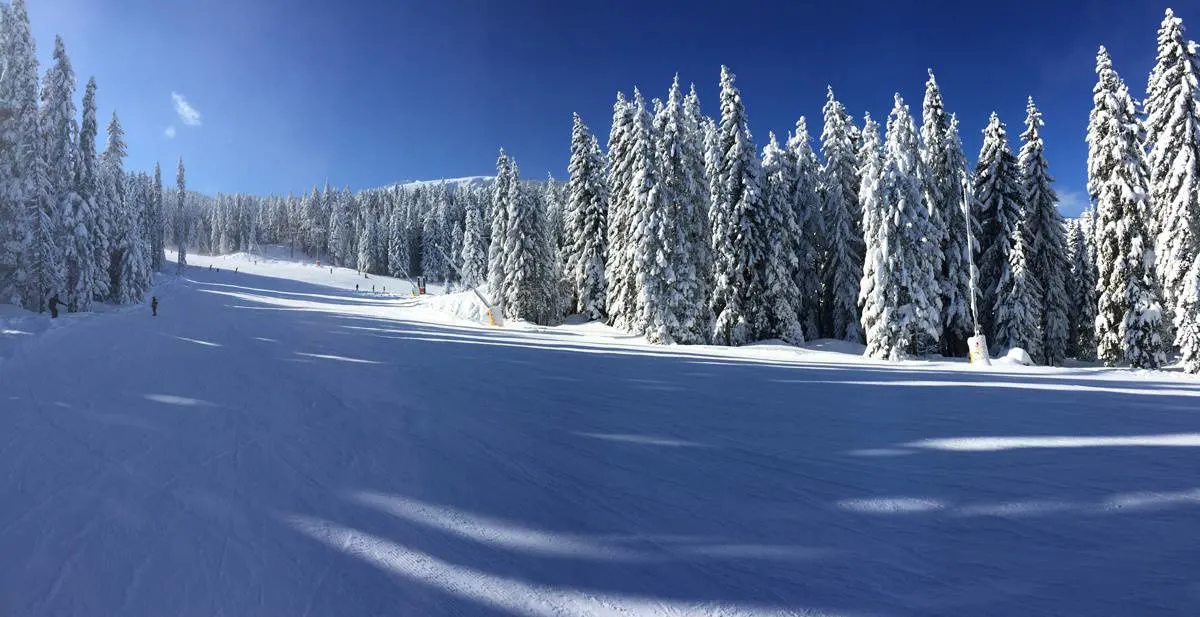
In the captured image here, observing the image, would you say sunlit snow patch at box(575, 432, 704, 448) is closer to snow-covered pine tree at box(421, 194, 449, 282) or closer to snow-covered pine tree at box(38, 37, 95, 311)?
snow-covered pine tree at box(38, 37, 95, 311)

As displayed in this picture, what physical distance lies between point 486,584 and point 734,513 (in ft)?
7.17

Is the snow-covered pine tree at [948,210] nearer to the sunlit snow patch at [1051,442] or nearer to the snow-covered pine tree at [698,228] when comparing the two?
the snow-covered pine tree at [698,228]

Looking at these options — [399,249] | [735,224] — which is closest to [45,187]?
[735,224]

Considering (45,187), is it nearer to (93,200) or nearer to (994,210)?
(93,200)

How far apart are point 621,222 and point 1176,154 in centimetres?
2517

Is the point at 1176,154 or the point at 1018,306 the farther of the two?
the point at 1018,306

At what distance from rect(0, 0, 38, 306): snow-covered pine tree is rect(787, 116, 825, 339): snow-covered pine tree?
137 ft

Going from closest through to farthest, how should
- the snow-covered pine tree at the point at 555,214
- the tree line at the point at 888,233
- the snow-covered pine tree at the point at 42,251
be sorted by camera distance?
the tree line at the point at 888,233 < the snow-covered pine tree at the point at 42,251 < the snow-covered pine tree at the point at 555,214

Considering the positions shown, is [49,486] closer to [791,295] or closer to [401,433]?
[401,433]

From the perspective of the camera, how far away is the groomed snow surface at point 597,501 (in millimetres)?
3492

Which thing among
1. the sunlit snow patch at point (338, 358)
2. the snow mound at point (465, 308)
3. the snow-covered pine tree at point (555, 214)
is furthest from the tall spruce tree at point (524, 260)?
the sunlit snow patch at point (338, 358)

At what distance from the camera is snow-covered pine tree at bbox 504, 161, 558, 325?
39625 mm

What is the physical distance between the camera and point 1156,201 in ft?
73.0

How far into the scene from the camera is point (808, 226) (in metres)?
33.9
